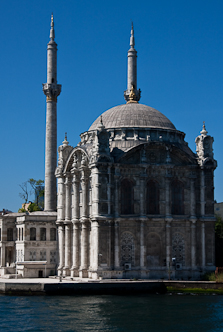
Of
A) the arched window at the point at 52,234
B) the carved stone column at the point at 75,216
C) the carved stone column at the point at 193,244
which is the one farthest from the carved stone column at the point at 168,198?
the arched window at the point at 52,234

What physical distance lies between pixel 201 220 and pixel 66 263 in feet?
53.0

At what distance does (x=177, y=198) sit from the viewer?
72.1 meters

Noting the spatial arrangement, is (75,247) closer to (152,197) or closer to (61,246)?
(61,246)

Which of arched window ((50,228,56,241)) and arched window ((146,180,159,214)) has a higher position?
arched window ((146,180,159,214))

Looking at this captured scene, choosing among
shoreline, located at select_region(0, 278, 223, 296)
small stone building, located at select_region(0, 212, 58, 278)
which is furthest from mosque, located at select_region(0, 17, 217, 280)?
shoreline, located at select_region(0, 278, 223, 296)

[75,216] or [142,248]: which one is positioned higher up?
[75,216]

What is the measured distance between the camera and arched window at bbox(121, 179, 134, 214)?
7038cm

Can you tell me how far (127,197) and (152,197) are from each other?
2.61 metres

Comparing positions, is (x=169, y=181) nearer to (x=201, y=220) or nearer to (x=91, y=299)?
(x=201, y=220)

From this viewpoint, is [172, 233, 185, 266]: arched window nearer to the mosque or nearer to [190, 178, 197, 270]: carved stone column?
the mosque

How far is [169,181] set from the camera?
71062mm

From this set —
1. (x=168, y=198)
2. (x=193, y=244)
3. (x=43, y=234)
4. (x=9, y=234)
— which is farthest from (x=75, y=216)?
(x=193, y=244)

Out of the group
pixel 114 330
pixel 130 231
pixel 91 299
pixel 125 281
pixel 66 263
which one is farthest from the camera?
pixel 66 263

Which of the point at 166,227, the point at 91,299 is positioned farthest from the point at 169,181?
the point at 91,299
